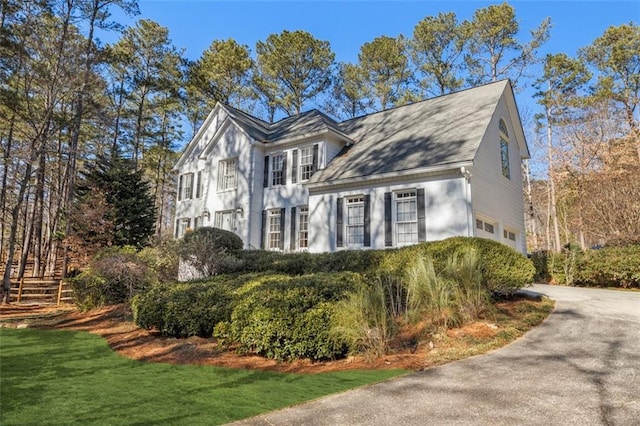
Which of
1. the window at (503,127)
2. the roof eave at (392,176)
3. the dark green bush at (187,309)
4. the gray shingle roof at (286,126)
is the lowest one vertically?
the dark green bush at (187,309)

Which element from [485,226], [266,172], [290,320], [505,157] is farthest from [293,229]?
[290,320]

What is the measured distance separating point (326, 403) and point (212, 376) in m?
2.01

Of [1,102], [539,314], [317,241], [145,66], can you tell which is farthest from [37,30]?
[539,314]

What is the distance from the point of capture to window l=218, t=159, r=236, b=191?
17.9 meters

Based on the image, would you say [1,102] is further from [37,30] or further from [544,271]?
[544,271]

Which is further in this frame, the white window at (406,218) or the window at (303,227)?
the window at (303,227)

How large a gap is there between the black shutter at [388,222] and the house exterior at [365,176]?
1.3 inches

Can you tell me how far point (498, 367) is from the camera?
4.56 meters

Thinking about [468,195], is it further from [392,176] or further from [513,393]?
[513,393]

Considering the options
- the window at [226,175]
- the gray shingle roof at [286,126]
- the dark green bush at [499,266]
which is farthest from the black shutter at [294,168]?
the dark green bush at [499,266]

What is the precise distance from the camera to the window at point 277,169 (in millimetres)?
16719

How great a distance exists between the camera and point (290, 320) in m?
5.88

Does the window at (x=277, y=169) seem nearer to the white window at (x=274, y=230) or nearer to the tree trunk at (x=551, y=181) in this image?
the white window at (x=274, y=230)

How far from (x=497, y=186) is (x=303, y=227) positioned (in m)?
7.58
